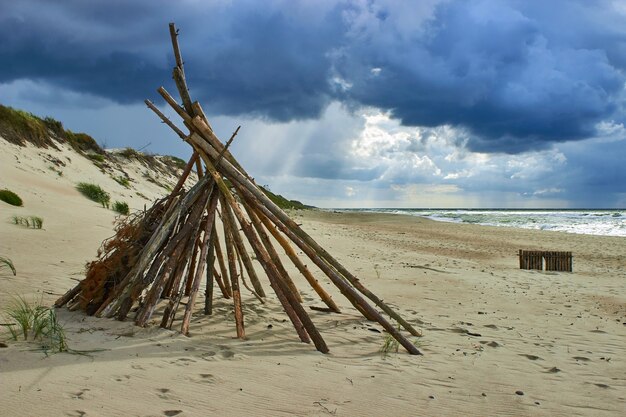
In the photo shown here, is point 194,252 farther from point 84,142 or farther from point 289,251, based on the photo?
point 84,142

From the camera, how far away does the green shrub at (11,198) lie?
11547mm

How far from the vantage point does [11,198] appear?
1165cm

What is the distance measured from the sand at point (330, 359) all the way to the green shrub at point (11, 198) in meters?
1.57

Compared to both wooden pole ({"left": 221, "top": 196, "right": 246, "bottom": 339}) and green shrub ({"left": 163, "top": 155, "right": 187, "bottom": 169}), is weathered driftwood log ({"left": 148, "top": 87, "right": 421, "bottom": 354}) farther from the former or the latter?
green shrub ({"left": 163, "top": 155, "right": 187, "bottom": 169})

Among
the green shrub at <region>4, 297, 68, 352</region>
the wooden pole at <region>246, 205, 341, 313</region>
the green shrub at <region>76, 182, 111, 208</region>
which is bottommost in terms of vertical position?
the green shrub at <region>4, 297, 68, 352</region>

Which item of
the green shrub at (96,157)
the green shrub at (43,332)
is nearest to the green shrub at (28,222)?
the green shrub at (43,332)

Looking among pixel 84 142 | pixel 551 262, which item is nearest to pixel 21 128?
pixel 84 142

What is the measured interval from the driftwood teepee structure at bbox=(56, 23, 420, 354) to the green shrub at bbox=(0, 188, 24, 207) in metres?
7.36

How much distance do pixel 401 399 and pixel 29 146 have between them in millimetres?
20424

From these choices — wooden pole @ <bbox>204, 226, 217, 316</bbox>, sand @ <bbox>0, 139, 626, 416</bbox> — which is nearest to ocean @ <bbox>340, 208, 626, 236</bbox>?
sand @ <bbox>0, 139, 626, 416</bbox>

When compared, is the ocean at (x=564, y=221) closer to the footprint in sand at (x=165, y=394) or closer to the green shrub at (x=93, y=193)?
the green shrub at (x=93, y=193)

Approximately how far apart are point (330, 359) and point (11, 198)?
10.4 m

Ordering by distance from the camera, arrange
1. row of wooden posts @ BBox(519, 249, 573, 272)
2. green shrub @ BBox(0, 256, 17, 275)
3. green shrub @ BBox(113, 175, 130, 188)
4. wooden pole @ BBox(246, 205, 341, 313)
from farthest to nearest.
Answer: green shrub @ BBox(113, 175, 130, 188) < row of wooden posts @ BBox(519, 249, 573, 272) < green shrub @ BBox(0, 256, 17, 275) < wooden pole @ BBox(246, 205, 341, 313)

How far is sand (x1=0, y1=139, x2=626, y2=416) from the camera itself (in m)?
3.48
